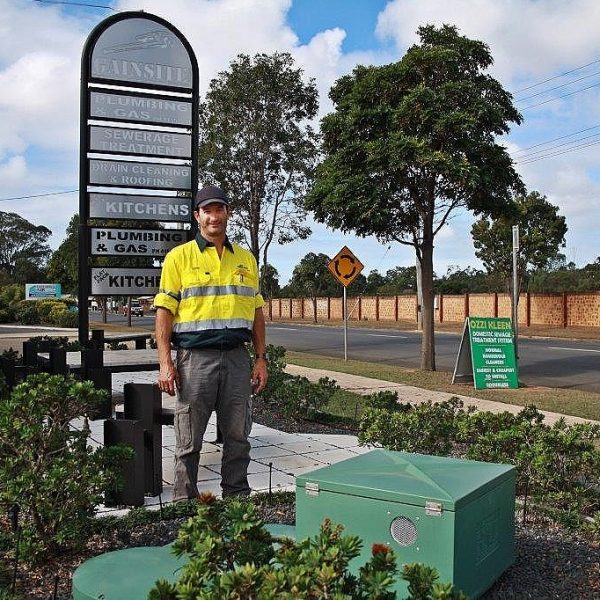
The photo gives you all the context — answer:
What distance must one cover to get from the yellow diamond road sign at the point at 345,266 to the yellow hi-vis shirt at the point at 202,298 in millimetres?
13520

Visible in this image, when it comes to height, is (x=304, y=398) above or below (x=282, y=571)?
below

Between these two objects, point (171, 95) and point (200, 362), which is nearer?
point (200, 362)

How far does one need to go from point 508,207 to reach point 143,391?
10.5 metres

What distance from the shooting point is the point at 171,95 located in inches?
264

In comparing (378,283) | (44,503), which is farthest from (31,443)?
(378,283)

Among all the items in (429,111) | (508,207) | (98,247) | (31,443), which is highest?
(429,111)

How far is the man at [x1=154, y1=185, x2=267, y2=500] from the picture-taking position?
4.28 m

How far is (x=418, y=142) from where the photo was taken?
12.7 metres

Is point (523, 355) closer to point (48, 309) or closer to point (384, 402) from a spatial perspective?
point (384, 402)

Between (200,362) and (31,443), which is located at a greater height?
(200,362)

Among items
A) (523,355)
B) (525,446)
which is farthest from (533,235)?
(525,446)

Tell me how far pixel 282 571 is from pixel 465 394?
9.88 m

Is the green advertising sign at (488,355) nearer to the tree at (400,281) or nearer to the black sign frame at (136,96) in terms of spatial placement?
the black sign frame at (136,96)

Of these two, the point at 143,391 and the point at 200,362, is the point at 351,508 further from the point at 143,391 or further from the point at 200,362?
the point at 143,391
